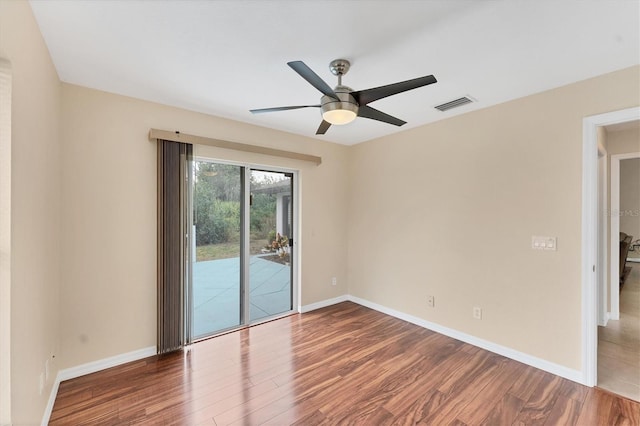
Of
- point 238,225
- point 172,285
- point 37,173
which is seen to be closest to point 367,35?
point 37,173

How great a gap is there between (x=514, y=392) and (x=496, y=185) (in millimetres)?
1930

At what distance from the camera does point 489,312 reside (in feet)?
9.68

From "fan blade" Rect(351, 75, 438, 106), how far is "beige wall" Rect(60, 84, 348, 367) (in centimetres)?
201

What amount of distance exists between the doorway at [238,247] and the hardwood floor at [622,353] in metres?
3.45

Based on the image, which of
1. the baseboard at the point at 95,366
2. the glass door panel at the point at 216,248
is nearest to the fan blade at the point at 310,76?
the glass door panel at the point at 216,248

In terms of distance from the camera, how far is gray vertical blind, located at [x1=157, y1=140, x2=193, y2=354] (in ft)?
9.21

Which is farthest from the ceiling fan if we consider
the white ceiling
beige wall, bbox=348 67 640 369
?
beige wall, bbox=348 67 640 369

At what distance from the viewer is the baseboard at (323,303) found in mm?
4088

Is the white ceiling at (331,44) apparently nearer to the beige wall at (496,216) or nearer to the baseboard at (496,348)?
the beige wall at (496,216)

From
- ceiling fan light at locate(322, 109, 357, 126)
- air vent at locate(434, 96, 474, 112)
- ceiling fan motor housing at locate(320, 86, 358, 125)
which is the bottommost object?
ceiling fan light at locate(322, 109, 357, 126)

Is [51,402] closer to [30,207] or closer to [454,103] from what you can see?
[30,207]

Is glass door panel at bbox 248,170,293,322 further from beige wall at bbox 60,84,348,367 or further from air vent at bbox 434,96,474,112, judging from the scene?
air vent at bbox 434,96,474,112

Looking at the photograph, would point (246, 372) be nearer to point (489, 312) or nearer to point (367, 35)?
point (489, 312)

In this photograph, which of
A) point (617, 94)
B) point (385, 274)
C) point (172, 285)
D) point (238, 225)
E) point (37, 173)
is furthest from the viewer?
point (385, 274)
